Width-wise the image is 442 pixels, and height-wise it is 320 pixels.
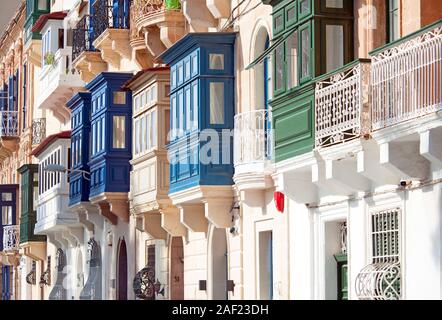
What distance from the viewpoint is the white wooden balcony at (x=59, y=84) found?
39906 mm

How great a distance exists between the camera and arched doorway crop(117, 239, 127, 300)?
33.8 meters

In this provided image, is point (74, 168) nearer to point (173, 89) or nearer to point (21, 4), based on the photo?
point (173, 89)

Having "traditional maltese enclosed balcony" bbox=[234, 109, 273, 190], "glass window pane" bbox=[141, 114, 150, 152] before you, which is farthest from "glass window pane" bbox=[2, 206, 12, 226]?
"traditional maltese enclosed balcony" bbox=[234, 109, 273, 190]

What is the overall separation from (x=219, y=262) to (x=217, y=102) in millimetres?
3055

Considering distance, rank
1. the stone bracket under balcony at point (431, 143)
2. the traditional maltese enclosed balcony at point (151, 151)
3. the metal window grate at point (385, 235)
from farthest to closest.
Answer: the traditional maltese enclosed balcony at point (151, 151), the metal window grate at point (385, 235), the stone bracket under balcony at point (431, 143)

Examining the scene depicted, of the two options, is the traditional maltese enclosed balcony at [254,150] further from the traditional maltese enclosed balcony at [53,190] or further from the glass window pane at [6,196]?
the glass window pane at [6,196]

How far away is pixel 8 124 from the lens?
168ft

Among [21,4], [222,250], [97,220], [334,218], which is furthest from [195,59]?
[21,4]

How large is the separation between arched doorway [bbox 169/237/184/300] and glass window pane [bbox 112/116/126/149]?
3537 mm

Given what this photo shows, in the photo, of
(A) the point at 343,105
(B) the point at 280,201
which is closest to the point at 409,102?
(A) the point at 343,105

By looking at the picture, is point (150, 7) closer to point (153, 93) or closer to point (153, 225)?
point (153, 93)

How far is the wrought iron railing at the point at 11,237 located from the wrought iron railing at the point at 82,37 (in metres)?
11.4

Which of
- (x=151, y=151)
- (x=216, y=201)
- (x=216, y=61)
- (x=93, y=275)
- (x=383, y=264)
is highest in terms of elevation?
(x=216, y=61)

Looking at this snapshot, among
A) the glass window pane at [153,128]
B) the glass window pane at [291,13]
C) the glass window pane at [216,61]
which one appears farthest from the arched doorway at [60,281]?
the glass window pane at [291,13]
